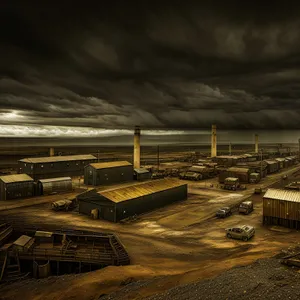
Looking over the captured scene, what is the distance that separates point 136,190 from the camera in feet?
160

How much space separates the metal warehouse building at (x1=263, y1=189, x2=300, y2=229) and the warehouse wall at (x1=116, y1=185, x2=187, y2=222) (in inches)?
753

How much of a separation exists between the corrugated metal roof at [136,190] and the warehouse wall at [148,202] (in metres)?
0.70

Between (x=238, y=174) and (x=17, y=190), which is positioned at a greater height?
(x=238, y=174)

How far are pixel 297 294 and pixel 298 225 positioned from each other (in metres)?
24.4

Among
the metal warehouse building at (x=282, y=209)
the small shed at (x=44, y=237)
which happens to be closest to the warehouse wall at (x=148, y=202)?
the small shed at (x=44, y=237)

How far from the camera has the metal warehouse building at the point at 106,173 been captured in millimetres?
73688

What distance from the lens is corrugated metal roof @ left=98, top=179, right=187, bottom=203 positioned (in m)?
44.6

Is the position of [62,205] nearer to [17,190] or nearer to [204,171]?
[17,190]

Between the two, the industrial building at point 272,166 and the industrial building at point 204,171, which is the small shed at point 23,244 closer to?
the industrial building at point 204,171

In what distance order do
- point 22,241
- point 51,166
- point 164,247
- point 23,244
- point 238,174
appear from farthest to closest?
point 238,174
point 51,166
point 22,241
point 164,247
point 23,244

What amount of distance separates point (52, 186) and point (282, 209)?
49.7m

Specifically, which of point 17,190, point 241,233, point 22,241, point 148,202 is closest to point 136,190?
point 148,202

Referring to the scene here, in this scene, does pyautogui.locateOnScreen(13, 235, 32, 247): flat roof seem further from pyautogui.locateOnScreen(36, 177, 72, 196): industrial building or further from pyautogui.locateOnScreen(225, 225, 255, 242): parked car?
pyautogui.locateOnScreen(36, 177, 72, 196): industrial building

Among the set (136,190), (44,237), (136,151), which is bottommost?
(44,237)
